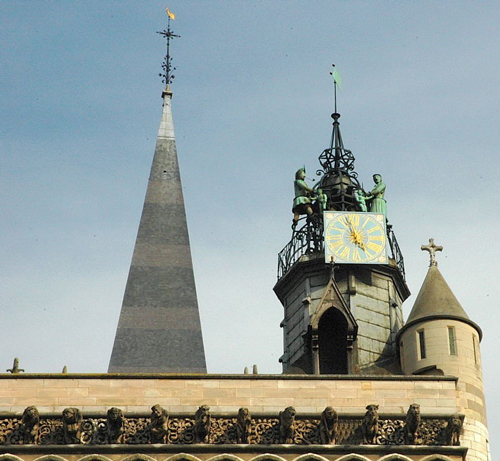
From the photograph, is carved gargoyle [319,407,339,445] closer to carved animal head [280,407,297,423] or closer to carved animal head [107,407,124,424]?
carved animal head [280,407,297,423]

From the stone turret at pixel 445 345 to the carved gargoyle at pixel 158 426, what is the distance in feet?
24.5

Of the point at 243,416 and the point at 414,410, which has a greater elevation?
the point at 414,410

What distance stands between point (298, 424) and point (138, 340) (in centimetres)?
956

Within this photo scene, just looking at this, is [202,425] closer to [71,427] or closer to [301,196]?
[71,427]

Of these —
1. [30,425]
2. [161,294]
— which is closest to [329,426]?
[30,425]

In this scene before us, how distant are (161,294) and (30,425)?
1105 cm

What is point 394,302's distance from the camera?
5003cm

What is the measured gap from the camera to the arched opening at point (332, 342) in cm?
4534

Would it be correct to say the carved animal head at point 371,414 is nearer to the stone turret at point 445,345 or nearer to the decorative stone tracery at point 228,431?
the decorative stone tracery at point 228,431

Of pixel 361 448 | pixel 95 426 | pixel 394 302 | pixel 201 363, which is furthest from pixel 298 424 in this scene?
pixel 394 302

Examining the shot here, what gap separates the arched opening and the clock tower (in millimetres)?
28

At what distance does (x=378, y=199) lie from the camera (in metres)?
52.2

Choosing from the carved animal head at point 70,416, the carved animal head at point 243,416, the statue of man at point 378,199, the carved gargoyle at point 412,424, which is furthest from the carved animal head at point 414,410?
the statue of man at point 378,199

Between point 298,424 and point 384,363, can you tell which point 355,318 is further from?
point 298,424
